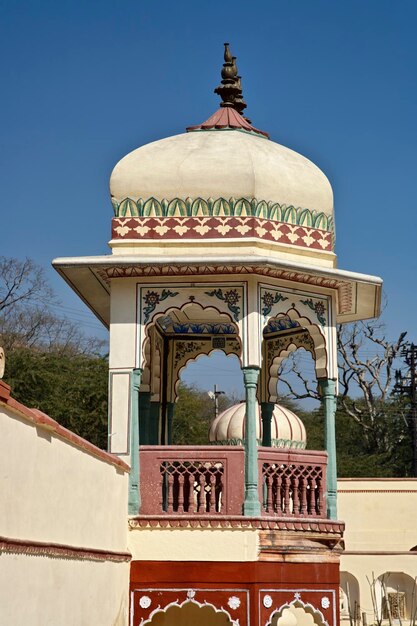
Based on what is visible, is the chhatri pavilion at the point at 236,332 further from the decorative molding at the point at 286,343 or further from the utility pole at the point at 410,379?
the utility pole at the point at 410,379

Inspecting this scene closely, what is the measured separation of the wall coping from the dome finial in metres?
4.42

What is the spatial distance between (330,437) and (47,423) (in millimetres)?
4408

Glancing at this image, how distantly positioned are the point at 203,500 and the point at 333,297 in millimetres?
2494

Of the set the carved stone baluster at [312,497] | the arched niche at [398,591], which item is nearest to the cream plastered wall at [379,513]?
the arched niche at [398,591]

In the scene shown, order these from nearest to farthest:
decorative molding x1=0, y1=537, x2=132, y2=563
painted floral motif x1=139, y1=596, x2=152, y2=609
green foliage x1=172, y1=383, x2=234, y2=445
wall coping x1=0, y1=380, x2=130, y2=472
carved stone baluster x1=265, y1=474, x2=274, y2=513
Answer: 1. wall coping x1=0, y1=380, x2=130, y2=472
2. decorative molding x1=0, y1=537, x2=132, y2=563
3. painted floral motif x1=139, y1=596, x2=152, y2=609
4. carved stone baluster x1=265, y1=474, x2=274, y2=513
5. green foliage x1=172, y1=383, x2=234, y2=445

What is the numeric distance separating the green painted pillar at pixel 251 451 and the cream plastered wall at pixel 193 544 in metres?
0.22

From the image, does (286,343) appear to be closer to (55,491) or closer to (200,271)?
(200,271)

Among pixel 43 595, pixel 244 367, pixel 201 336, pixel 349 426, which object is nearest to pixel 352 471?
pixel 349 426

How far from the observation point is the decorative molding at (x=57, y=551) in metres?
6.85

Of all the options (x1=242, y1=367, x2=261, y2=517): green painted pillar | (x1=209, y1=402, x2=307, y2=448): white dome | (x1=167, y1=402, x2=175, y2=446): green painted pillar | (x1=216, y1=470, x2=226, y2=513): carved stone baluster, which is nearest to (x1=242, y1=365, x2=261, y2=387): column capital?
(x1=242, y1=367, x2=261, y2=517): green painted pillar

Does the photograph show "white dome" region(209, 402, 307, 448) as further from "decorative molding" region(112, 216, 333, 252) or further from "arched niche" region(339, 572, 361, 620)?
"decorative molding" region(112, 216, 333, 252)

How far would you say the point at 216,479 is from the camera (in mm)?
10625

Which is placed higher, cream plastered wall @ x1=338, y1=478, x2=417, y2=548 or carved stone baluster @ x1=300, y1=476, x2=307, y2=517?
cream plastered wall @ x1=338, y1=478, x2=417, y2=548

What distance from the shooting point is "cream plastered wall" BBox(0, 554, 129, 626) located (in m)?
6.91
